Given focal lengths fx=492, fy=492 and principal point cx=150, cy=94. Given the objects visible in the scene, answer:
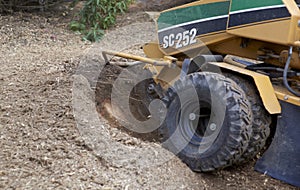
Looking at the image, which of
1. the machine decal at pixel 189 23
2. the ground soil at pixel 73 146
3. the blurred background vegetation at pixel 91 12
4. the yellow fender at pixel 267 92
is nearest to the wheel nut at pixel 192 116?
the ground soil at pixel 73 146

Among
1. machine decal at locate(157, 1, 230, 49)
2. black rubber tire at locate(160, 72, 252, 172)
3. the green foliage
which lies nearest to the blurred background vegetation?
the green foliage

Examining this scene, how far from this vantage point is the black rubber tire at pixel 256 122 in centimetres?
438

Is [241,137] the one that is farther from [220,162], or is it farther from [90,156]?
[90,156]

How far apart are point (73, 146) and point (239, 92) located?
60.9 inches

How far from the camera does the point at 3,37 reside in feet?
30.3

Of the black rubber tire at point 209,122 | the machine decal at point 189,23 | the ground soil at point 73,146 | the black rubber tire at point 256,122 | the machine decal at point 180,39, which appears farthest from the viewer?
the machine decal at point 180,39

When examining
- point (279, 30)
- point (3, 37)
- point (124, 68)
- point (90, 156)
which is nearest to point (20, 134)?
point (90, 156)

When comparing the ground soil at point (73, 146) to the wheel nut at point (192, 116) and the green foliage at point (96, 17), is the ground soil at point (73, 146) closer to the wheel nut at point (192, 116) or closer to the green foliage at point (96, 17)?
the wheel nut at point (192, 116)

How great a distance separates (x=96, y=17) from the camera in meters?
9.90

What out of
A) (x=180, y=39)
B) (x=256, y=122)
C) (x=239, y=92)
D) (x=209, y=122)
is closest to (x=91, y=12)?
(x=180, y=39)

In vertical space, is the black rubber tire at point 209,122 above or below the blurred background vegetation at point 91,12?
above

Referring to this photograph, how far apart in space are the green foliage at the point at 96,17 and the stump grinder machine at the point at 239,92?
182 inches

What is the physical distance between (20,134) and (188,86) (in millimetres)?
1654

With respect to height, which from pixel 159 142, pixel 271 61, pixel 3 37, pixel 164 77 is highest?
pixel 271 61
